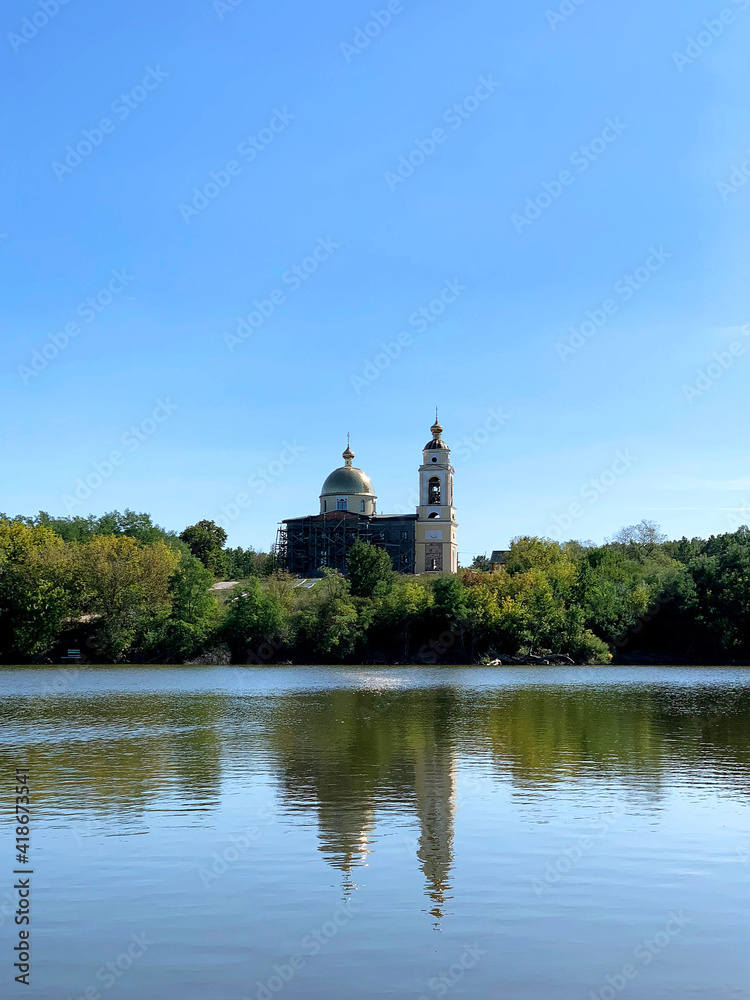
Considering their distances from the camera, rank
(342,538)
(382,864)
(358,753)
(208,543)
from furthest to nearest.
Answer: (208,543), (342,538), (358,753), (382,864)

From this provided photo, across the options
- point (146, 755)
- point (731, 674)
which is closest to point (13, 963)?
point (146, 755)

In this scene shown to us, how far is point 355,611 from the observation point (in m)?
84.9

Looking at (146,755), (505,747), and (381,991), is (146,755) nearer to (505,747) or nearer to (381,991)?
(505,747)

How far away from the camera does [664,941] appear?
1023 cm

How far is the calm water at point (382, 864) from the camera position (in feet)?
30.7

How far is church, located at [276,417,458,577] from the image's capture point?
118188 millimetres

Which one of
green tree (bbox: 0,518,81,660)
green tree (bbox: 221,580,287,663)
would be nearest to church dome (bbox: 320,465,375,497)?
green tree (bbox: 221,580,287,663)

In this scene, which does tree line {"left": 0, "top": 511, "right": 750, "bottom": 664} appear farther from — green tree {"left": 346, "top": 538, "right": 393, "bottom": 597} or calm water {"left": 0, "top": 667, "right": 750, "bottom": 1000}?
calm water {"left": 0, "top": 667, "right": 750, "bottom": 1000}

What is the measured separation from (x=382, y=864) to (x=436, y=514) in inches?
4179

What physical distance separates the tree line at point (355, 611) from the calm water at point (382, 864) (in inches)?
2035

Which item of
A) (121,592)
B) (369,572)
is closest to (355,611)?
(369,572)

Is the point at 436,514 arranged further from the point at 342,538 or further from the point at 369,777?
the point at 369,777

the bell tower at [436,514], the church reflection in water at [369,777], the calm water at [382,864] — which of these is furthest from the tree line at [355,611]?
the calm water at [382,864]

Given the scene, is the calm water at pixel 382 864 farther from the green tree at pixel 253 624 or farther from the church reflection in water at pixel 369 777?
the green tree at pixel 253 624
